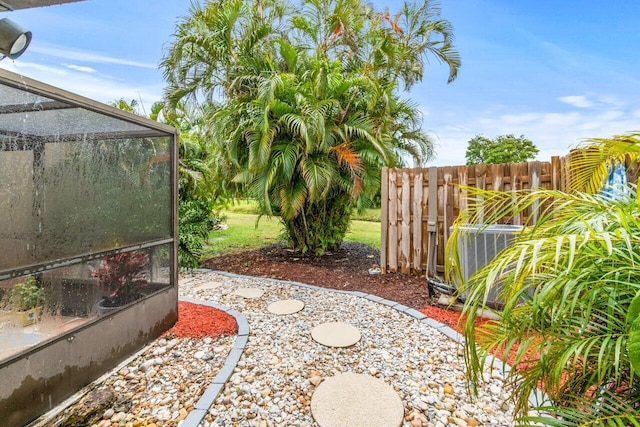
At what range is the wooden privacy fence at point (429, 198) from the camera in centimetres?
383

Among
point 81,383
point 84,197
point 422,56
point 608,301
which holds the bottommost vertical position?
point 81,383

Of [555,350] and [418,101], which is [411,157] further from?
[555,350]

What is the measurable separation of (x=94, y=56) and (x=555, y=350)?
8.62 m

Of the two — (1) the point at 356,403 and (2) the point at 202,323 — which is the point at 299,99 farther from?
(1) the point at 356,403

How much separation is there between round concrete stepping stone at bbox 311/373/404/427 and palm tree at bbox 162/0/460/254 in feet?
10.3

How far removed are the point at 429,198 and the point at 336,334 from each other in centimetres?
254

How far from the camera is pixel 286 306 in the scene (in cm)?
372

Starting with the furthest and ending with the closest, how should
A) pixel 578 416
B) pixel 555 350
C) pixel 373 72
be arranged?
1. pixel 373 72
2. pixel 555 350
3. pixel 578 416

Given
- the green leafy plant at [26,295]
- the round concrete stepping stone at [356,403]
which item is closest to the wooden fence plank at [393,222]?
the round concrete stepping stone at [356,403]

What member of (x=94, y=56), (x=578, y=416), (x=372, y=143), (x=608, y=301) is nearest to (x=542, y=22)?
(x=372, y=143)

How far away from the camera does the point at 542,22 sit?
5.15 metres

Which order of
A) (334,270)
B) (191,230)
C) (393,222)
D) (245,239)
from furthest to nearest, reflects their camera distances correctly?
(245,239), (334,270), (191,230), (393,222)

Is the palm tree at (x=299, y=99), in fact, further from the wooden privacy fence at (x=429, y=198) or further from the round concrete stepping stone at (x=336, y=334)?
the round concrete stepping stone at (x=336, y=334)

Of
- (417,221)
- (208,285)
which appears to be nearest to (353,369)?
(417,221)
